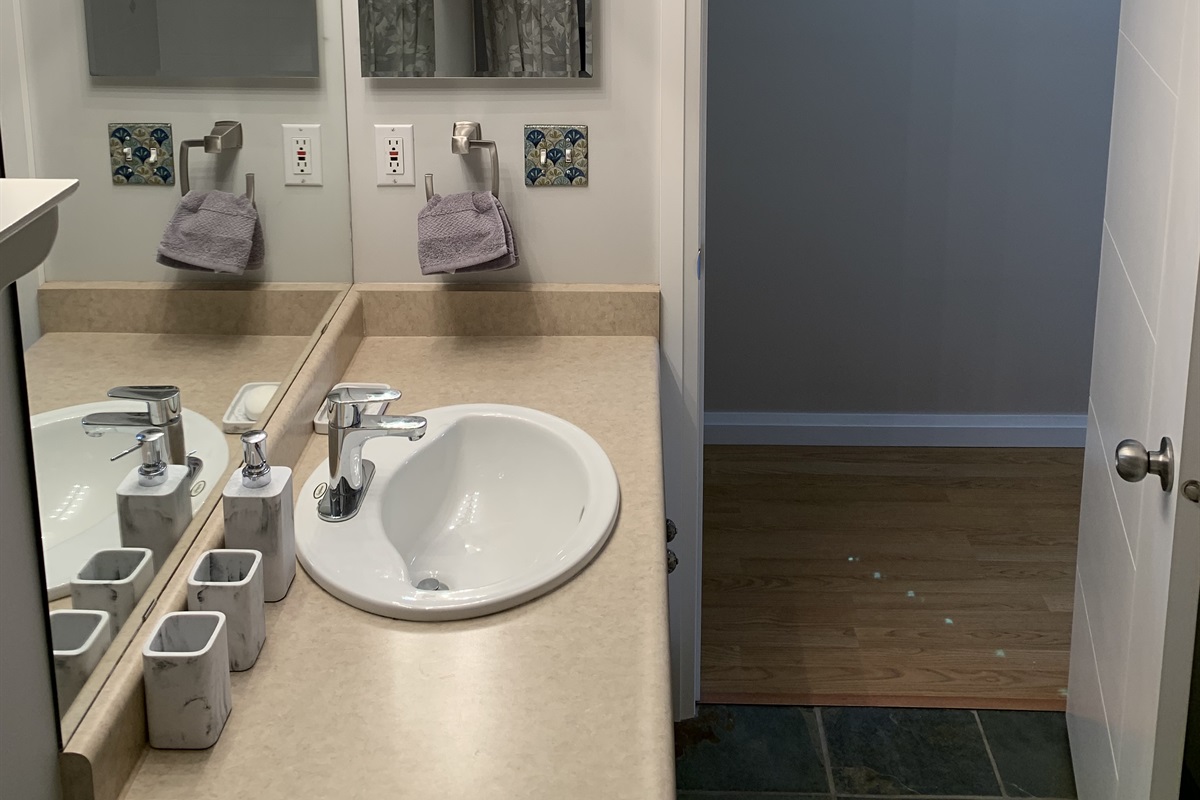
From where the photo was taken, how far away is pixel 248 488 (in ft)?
4.65

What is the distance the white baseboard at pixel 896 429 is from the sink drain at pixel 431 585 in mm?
2404

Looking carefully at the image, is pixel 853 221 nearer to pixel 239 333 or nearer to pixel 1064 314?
pixel 1064 314

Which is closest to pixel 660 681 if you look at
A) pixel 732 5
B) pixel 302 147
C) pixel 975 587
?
pixel 302 147

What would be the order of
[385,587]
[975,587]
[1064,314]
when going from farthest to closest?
[1064,314] < [975,587] < [385,587]

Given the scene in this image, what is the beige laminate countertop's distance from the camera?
1184 mm

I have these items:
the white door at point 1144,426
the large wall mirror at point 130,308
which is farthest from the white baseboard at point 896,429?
the large wall mirror at point 130,308

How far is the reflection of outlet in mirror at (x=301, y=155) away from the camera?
2.01 m

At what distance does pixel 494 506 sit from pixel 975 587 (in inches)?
67.3

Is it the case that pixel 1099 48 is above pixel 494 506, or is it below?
above

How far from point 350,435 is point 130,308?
35cm

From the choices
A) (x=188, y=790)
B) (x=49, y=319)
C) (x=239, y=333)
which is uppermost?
(x=49, y=319)

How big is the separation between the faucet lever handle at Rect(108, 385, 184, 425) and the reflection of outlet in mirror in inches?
27.9

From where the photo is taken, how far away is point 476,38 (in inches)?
88.4

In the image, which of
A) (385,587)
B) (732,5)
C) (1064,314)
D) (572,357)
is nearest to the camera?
(385,587)
